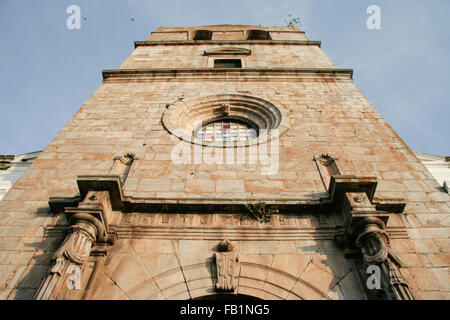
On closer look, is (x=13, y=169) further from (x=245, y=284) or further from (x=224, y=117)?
(x=245, y=284)

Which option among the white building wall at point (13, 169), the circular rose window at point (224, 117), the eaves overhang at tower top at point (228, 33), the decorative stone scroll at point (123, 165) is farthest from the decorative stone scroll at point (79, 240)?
the eaves overhang at tower top at point (228, 33)

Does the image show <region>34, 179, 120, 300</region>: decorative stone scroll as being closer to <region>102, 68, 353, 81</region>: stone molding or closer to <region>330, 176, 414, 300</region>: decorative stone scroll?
<region>330, 176, 414, 300</region>: decorative stone scroll

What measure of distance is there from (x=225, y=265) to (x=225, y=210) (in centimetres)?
114

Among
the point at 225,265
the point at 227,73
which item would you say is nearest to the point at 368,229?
the point at 225,265

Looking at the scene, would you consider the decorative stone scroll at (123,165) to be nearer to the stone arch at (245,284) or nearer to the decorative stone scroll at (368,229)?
the stone arch at (245,284)

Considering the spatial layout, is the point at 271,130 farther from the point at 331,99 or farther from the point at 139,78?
the point at 139,78

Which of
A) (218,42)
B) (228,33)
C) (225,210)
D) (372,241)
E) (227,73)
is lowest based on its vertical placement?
(372,241)

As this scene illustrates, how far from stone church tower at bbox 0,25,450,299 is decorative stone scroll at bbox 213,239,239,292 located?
2 centimetres

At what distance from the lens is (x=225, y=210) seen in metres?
6.14

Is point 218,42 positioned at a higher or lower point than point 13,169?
higher

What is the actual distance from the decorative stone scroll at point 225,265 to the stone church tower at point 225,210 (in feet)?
0.07

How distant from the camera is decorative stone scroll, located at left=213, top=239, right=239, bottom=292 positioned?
4969 mm

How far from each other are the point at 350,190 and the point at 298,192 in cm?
111

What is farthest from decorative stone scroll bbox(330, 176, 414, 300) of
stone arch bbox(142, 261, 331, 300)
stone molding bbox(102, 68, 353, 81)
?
Result: stone molding bbox(102, 68, 353, 81)
